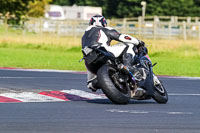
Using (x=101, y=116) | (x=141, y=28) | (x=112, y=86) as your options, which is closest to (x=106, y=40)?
(x=112, y=86)

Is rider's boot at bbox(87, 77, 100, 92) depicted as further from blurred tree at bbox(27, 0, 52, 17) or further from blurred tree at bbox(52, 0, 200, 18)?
blurred tree at bbox(52, 0, 200, 18)

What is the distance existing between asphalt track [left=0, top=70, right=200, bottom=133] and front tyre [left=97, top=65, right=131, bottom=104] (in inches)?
6.5

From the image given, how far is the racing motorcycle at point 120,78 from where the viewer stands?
37.5 ft

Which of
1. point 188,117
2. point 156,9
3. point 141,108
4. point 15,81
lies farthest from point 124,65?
point 156,9

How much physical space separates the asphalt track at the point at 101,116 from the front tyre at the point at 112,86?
0.16 m

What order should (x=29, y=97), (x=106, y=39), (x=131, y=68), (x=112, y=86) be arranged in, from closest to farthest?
(x=112, y=86), (x=131, y=68), (x=106, y=39), (x=29, y=97)

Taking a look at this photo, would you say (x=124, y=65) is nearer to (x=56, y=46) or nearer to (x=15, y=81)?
(x=15, y=81)

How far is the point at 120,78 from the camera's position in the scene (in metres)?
→ 11.5

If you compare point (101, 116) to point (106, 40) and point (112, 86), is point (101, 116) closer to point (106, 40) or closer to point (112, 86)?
point (112, 86)

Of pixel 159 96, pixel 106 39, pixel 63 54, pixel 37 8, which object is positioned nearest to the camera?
pixel 106 39

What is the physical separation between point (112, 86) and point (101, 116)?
1354 mm

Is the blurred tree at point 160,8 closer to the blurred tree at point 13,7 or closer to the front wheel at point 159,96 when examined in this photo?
the blurred tree at point 13,7

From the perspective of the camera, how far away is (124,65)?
11.6m

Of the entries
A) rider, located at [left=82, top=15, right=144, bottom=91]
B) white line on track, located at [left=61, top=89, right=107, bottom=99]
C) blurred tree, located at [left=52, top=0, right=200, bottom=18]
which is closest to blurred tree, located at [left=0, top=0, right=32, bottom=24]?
white line on track, located at [left=61, top=89, right=107, bottom=99]
